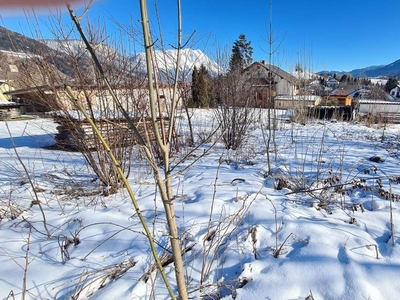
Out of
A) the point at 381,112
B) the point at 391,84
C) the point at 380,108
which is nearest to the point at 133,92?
the point at 381,112

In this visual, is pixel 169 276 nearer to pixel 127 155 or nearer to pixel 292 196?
pixel 292 196

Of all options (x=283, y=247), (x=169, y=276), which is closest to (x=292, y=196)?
(x=283, y=247)

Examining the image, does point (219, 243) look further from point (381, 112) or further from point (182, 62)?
point (381, 112)

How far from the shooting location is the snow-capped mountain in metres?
3.53

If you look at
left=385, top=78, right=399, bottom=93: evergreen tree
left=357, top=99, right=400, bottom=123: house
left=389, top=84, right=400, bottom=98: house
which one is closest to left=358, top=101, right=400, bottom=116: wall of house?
left=357, top=99, right=400, bottom=123: house

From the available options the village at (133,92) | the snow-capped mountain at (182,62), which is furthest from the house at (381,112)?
the snow-capped mountain at (182,62)

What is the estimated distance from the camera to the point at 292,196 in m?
2.46

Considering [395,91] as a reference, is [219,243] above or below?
below

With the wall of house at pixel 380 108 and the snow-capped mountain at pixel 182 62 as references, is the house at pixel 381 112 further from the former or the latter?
the snow-capped mountain at pixel 182 62

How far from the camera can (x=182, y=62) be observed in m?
4.48

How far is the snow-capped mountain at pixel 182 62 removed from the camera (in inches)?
139

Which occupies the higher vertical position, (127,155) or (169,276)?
(127,155)

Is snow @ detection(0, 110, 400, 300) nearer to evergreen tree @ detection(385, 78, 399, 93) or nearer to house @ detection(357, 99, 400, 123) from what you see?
house @ detection(357, 99, 400, 123)

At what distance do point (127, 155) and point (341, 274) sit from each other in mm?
2704
